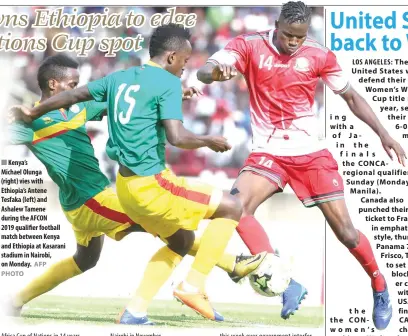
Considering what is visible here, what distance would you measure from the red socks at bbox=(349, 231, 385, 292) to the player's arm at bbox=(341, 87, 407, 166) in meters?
0.82

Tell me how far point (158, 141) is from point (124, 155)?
0.30m

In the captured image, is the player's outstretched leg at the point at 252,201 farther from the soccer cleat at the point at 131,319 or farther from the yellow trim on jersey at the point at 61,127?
the yellow trim on jersey at the point at 61,127

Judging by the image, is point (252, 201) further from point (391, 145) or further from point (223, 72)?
point (391, 145)

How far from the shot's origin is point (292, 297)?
305 inches

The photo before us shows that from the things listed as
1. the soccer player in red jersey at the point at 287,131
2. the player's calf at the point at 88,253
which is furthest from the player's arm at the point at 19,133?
the soccer player in red jersey at the point at 287,131

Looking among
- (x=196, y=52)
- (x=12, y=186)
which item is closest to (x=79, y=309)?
(x=12, y=186)

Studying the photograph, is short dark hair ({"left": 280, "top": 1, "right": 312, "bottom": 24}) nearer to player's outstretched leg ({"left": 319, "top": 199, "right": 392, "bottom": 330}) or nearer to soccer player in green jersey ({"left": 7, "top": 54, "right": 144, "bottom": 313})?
player's outstretched leg ({"left": 319, "top": 199, "right": 392, "bottom": 330})

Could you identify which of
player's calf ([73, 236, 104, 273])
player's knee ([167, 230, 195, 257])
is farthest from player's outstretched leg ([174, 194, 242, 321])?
player's calf ([73, 236, 104, 273])

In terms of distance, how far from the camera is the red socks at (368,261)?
7.63 metres

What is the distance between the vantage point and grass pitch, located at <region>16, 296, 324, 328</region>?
778 cm

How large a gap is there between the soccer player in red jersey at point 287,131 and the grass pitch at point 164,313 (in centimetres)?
70

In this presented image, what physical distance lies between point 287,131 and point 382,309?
191 centimetres

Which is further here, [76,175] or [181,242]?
[76,175]

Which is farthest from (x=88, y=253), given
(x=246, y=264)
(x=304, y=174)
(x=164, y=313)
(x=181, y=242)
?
(x=304, y=174)
